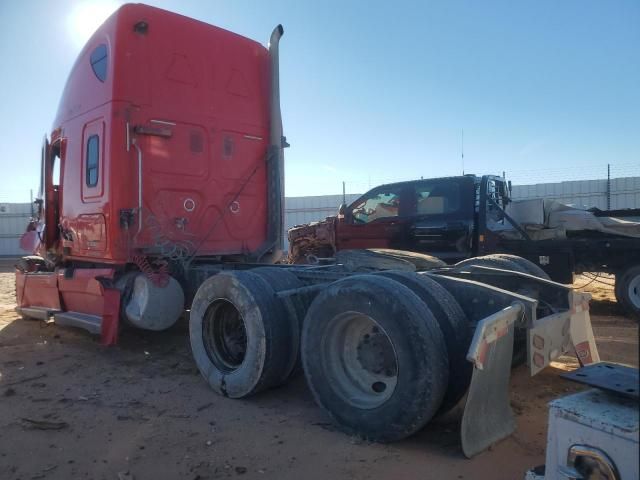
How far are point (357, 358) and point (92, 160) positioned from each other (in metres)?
4.06

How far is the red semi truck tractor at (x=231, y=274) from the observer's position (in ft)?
10.5

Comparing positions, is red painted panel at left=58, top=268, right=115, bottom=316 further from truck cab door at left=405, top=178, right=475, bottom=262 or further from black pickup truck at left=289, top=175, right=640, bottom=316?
truck cab door at left=405, top=178, right=475, bottom=262

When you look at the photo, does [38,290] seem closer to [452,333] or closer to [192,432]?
[192,432]

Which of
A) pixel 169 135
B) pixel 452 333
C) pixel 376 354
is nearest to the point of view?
pixel 452 333

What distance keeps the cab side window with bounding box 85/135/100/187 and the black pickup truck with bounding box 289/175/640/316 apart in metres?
4.15

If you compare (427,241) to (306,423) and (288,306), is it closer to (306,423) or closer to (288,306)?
(288,306)

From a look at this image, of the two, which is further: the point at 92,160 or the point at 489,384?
the point at 92,160

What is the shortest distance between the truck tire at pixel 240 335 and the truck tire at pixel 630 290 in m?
5.81

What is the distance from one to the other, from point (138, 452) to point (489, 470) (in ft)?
6.99

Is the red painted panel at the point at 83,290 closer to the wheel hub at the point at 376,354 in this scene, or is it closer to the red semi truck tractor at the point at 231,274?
the red semi truck tractor at the point at 231,274

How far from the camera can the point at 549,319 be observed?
3.39 m

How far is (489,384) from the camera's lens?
10.2 ft

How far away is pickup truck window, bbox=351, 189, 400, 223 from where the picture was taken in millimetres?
8389

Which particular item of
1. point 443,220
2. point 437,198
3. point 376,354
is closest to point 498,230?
point 443,220
